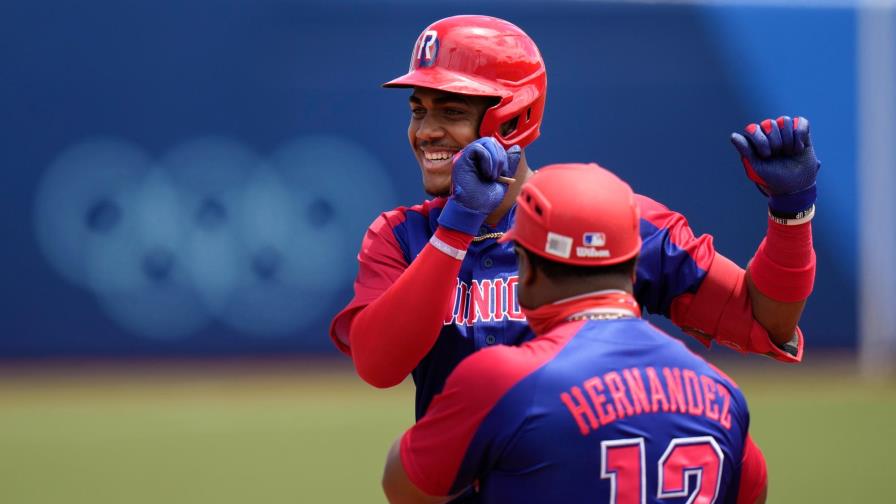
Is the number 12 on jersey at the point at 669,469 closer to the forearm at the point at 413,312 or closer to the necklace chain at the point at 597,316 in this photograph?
the necklace chain at the point at 597,316

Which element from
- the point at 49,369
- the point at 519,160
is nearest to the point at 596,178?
the point at 519,160

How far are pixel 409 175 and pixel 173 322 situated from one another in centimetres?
285

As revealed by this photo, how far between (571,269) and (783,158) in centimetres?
86

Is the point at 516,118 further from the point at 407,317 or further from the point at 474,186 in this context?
the point at 407,317

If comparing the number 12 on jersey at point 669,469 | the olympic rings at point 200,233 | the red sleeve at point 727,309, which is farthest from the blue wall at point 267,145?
the number 12 on jersey at point 669,469

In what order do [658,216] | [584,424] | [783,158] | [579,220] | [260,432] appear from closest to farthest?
[584,424], [579,220], [783,158], [658,216], [260,432]

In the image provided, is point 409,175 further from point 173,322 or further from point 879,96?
point 879,96

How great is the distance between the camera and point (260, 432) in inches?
391

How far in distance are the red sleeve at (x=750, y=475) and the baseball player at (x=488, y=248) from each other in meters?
0.57

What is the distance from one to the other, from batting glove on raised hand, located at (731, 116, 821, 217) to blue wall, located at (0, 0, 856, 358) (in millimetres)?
9073

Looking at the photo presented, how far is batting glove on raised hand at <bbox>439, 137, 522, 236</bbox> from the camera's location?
3.29 metres

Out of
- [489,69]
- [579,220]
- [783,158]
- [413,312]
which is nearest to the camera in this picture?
[579,220]

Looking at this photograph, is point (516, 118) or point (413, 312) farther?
point (516, 118)

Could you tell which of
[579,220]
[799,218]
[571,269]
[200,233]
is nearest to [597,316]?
[571,269]
